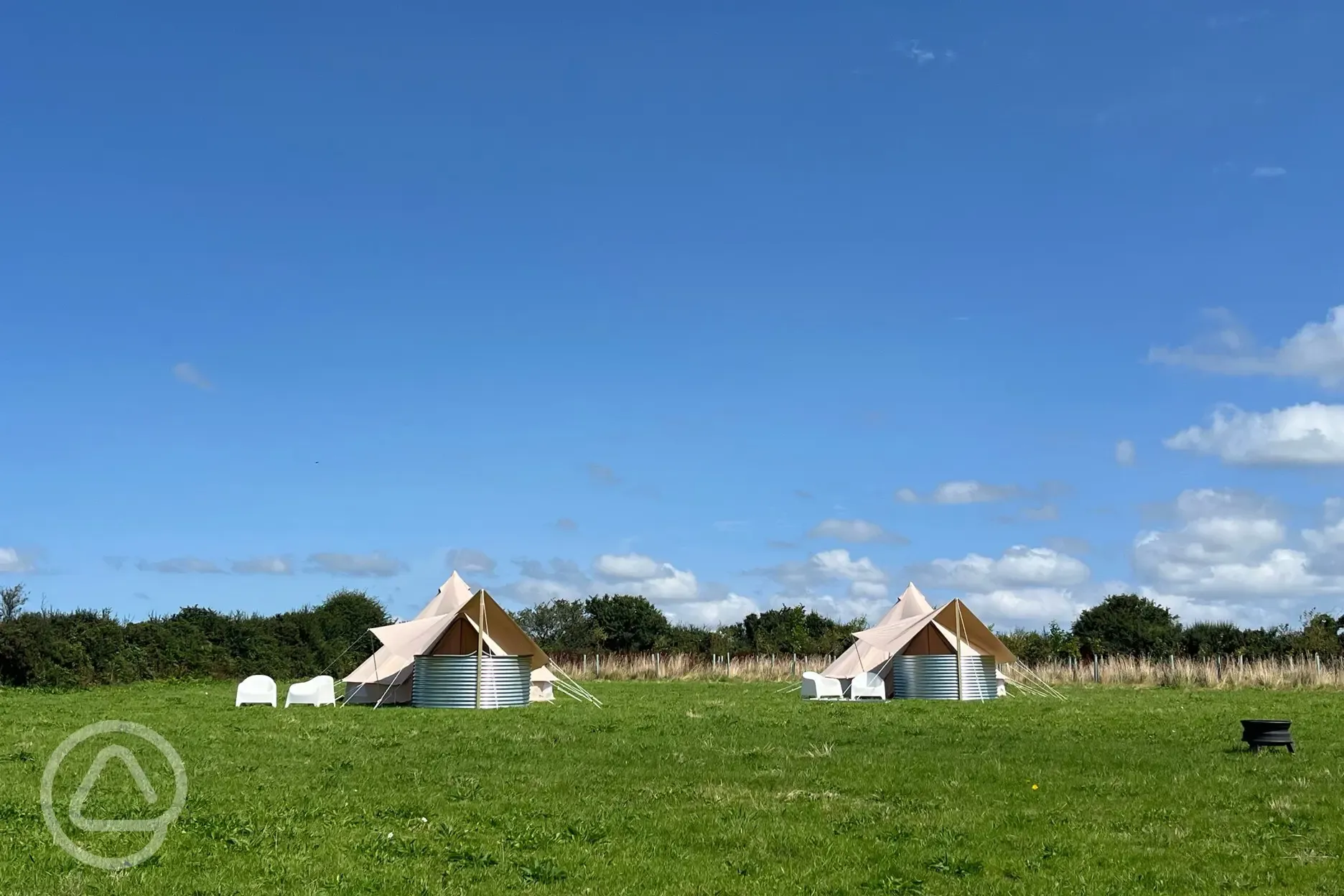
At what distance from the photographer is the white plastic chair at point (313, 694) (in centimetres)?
2830

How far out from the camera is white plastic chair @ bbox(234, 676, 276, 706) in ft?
90.7

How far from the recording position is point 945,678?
32656 mm

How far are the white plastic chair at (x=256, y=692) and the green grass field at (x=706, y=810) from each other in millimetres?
6658

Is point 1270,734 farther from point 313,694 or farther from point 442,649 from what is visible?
point 313,694

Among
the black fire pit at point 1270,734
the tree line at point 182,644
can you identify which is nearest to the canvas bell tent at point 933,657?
the black fire pit at point 1270,734

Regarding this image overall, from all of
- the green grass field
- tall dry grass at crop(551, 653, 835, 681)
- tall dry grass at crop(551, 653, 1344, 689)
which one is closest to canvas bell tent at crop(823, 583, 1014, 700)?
tall dry grass at crop(551, 653, 1344, 689)

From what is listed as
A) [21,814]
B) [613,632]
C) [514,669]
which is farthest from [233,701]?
[613,632]

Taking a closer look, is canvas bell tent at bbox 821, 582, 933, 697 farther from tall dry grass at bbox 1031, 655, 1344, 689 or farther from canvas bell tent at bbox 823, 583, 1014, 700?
tall dry grass at bbox 1031, 655, 1344, 689

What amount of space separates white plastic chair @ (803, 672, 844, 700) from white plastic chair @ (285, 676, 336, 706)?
501 inches

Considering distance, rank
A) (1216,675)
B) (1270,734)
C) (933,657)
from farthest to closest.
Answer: (1216,675) < (933,657) < (1270,734)

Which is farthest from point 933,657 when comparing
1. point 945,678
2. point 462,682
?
point 462,682

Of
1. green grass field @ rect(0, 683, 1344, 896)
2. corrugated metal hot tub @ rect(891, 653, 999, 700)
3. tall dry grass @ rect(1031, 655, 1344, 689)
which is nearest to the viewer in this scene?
green grass field @ rect(0, 683, 1344, 896)

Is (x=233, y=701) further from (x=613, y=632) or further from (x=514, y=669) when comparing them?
(x=613, y=632)

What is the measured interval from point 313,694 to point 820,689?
A: 13692 millimetres
